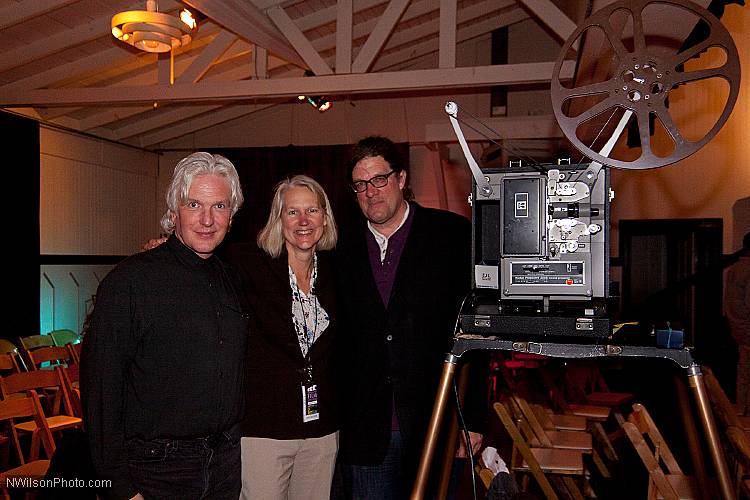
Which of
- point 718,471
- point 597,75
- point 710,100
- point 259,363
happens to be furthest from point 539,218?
point 710,100

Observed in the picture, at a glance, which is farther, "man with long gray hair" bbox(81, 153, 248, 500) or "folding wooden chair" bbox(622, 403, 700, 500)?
"folding wooden chair" bbox(622, 403, 700, 500)

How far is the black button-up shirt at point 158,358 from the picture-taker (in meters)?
1.56

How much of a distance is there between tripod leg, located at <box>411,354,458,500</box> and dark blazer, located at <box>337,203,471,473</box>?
434 mm

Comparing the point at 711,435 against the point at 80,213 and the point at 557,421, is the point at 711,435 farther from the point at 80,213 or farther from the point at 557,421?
the point at 80,213

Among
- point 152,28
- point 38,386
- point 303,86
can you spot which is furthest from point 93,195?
point 38,386

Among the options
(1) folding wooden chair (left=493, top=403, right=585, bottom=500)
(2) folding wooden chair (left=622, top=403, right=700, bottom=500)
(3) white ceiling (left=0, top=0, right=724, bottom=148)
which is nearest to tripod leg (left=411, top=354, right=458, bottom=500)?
(2) folding wooden chair (left=622, top=403, right=700, bottom=500)

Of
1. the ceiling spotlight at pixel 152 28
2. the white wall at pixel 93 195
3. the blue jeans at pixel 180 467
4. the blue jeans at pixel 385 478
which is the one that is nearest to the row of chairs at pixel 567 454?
the blue jeans at pixel 385 478

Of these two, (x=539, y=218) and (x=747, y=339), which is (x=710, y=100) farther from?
(x=539, y=218)

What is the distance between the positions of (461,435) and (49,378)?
2756mm

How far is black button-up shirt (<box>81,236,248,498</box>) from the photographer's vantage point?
1.56 m

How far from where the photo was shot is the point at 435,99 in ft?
32.0

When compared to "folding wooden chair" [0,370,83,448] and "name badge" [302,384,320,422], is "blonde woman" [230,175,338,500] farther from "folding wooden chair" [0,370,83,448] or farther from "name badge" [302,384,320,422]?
"folding wooden chair" [0,370,83,448]

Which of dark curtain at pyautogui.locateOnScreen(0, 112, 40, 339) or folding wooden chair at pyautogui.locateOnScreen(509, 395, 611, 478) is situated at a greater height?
dark curtain at pyautogui.locateOnScreen(0, 112, 40, 339)

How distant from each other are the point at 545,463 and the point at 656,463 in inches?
32.9
